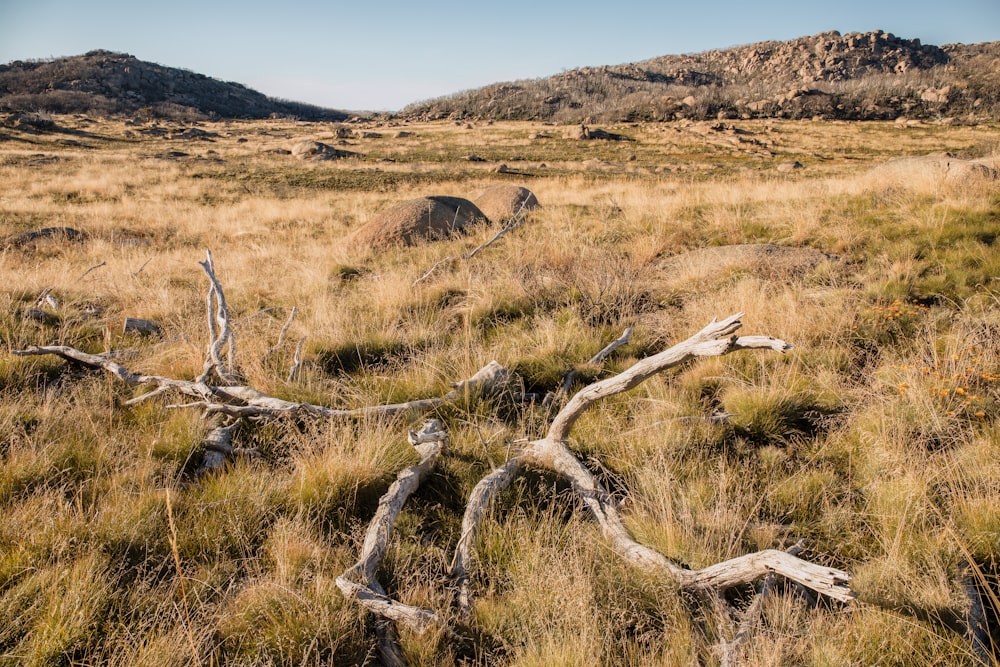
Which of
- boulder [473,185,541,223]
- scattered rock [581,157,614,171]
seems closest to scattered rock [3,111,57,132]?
scattered rock [581,157,614,171]

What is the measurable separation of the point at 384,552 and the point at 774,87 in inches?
3198

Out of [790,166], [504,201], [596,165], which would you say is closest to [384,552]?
[504,201]

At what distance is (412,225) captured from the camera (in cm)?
895

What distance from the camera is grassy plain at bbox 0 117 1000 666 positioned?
5.57ft

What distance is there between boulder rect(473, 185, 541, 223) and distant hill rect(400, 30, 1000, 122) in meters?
47.8

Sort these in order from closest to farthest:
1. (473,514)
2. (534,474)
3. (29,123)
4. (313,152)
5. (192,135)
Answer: (473,514) → (534,474) → (313,152) → (29,123) → (192,135)

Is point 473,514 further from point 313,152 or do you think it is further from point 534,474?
point 313,152

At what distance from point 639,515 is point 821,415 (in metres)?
1.57

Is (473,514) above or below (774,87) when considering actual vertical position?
below

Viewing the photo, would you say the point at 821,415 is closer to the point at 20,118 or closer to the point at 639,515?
the point at 639,515

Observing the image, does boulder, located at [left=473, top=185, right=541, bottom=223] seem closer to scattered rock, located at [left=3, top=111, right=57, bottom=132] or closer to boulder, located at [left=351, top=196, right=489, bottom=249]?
boulder, located at [left=351, top=196, right=489, bottom=249]

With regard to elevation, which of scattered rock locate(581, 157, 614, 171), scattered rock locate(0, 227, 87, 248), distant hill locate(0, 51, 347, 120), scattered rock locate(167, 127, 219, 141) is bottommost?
scattered rock locate(0, 227, 87, 248)

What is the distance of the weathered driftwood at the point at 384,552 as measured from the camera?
66.7 inches

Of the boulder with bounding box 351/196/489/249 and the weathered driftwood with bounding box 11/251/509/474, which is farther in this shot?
the boulder with bounding box 351/196/489/249
